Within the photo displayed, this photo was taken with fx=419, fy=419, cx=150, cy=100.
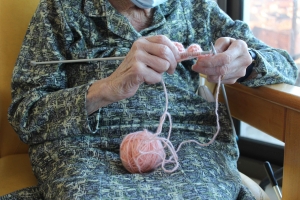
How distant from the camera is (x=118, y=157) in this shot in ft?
3.34

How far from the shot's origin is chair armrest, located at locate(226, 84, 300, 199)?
3.13ft

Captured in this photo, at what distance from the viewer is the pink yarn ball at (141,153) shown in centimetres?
92

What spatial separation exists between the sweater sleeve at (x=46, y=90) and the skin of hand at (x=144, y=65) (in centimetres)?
9

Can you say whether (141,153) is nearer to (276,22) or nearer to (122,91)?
(122,91)

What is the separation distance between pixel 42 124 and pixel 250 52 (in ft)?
1.83

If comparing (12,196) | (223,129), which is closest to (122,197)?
(12,196)

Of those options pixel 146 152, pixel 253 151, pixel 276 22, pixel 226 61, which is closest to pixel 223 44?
pixel 226 61

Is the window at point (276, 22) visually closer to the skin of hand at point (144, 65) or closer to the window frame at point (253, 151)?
the window frame at point (253, 151)

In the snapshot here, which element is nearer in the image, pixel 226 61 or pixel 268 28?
pixel 226 61

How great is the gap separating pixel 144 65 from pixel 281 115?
1.21 feet

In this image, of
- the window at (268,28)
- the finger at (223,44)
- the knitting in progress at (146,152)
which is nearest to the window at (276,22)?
the window at (268,28)

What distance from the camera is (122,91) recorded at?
95 centimetres

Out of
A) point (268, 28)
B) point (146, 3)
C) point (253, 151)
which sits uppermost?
point (146, 3)

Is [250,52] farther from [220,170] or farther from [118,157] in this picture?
[118,157]
